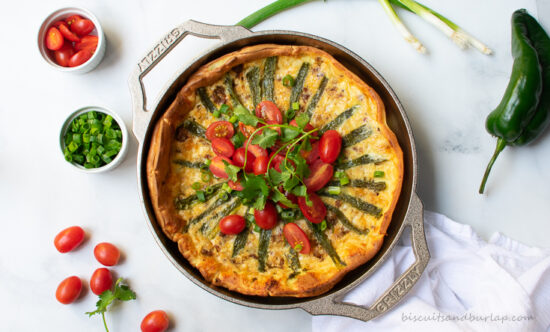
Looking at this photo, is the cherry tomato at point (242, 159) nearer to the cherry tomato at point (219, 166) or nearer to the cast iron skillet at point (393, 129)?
the cherry tomato at point (219, 166)

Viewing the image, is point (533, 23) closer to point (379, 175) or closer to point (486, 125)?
point (486, 125)

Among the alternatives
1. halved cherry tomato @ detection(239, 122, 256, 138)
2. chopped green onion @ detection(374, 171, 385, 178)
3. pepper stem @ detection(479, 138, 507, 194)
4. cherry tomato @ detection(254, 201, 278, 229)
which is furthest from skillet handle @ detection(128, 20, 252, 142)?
pepper stem @ detection(479, 138, 507, 194)

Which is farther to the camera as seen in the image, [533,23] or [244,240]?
[533,23]

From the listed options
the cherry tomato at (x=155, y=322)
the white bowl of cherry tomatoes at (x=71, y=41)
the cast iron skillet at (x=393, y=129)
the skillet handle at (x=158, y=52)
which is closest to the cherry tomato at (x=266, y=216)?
the cast iron skillet at (x=393, y=129)

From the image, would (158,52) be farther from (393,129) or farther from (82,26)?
(393,129)

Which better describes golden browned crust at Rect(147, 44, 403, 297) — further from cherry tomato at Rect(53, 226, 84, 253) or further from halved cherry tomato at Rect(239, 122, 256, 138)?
cherry tomato at Rect(53, 226, 84, 253)

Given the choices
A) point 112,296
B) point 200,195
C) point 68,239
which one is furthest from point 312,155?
point 68,239

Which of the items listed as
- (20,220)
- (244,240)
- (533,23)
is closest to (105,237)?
(20,220)
